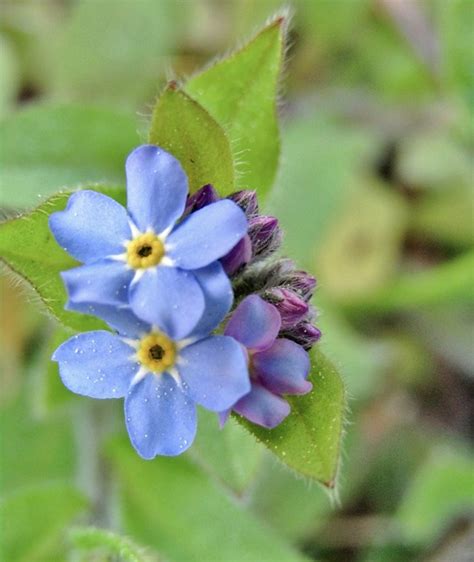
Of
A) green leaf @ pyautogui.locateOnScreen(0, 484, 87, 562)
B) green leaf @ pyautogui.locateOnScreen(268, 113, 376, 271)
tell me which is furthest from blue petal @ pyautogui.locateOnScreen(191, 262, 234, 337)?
green leaf @ pyautogui.locateOnScreen(268, 113, 376, 271)

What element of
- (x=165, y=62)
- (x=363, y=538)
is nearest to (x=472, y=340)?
(x=363, y=538)

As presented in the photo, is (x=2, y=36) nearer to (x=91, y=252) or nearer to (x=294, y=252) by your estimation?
(x=294, y=252)

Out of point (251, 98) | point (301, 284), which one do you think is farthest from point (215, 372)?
point (251, 98)

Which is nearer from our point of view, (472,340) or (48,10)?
(472,340)

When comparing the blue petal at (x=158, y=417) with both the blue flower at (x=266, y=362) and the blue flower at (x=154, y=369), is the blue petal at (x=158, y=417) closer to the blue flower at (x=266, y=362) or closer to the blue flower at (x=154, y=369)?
the blue flower at (x=154, y=369)

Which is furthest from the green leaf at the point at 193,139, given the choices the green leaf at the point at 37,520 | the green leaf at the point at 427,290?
the green leaf at the point at 427,290

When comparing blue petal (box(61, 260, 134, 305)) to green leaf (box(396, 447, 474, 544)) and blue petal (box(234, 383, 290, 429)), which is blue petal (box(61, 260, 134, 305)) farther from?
green leaf (box(396, 447, 474, 544))
